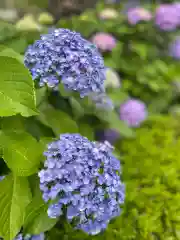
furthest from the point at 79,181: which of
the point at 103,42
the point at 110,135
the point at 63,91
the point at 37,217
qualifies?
the point at 103,42

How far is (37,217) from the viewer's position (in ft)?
2.50

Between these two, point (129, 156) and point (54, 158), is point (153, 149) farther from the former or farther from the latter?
point (54, 158)

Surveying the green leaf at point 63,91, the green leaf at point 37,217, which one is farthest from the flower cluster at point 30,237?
the green leaf at point 63,91

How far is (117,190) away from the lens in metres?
0.76

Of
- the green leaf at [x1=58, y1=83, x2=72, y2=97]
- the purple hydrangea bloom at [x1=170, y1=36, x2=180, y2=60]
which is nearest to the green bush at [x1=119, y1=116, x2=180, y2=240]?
the green leaf at [x1=58, y1=83, x2=72, y2=97]

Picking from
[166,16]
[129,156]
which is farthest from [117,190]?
[166,16]

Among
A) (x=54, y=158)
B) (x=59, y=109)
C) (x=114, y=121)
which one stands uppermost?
(x=54, y=158)

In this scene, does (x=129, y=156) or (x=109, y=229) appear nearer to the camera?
(x=109, y=229)

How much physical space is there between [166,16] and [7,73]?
4.34ft

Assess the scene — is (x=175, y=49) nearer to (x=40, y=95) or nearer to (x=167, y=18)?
(x=167, y=18)

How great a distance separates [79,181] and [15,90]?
0.66 feet

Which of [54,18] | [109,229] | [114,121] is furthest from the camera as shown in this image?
[54,18]

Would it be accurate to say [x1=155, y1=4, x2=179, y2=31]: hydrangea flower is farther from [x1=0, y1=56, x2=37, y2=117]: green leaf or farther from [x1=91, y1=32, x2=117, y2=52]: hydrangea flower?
[x1=0, y1=56, x2=37, y2=117]: green leaf

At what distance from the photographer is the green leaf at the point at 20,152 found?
75cm
